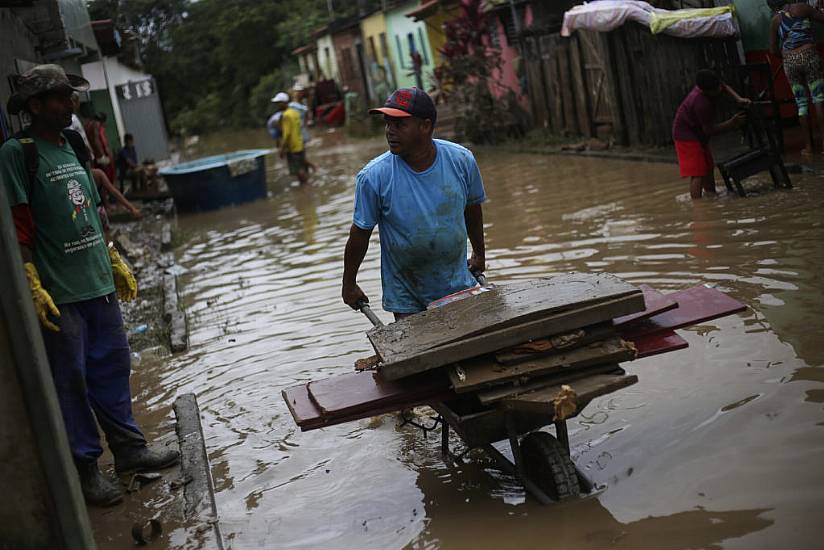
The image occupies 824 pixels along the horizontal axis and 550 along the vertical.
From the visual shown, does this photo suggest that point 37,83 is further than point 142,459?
No

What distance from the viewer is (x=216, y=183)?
18.4 m

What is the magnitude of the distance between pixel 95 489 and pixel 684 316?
3.03 meters

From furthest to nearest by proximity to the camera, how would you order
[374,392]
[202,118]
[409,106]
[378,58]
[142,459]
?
[202,118] → [378,58] → [142,459] → [409,106] → [374,392]

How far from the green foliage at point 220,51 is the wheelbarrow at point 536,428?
43.3 m

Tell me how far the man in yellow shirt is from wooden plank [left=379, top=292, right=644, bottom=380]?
53.7 ft

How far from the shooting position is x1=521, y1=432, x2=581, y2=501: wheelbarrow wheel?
422cm

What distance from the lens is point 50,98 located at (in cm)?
484

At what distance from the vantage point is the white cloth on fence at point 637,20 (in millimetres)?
13539

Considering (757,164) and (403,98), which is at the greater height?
(403,98)

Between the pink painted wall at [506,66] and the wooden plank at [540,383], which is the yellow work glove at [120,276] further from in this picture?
the pink painted wall at [506,66]

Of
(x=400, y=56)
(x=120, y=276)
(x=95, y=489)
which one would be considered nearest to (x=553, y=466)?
(x=95, y=489)

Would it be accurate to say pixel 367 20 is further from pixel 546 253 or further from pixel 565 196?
pixel 546 253

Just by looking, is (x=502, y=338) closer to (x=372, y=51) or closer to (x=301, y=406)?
(x=301, y=406)

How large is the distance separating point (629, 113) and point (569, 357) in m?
12.3
